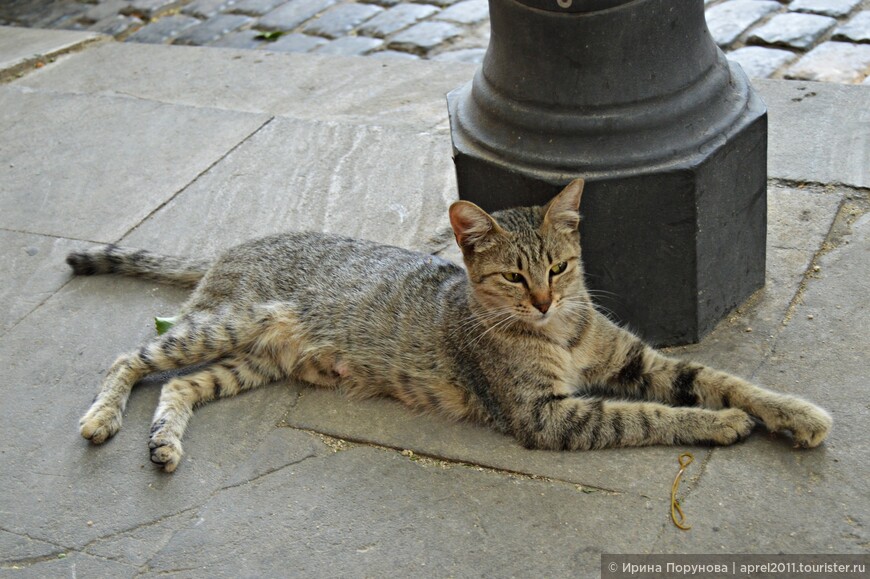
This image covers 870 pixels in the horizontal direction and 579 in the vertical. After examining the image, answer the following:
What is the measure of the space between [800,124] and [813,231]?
1.13 m

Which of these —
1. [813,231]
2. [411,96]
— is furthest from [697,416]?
[411,96]

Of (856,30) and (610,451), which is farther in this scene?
(856,30)

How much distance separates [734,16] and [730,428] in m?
4.33

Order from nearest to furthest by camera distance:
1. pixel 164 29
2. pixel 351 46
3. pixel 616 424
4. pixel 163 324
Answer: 1. pixel 616 424
2. pixel 163 324
3. pixel 351 46
4. pixel 164 29

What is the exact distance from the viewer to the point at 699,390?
387 centimetres

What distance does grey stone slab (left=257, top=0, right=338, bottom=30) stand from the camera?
26.9ft

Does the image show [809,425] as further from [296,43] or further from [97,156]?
[296,43]

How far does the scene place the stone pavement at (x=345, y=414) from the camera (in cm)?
337

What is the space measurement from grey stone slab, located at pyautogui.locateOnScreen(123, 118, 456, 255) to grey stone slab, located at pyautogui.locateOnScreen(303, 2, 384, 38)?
174cm

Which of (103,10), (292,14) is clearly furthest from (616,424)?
(103,10)

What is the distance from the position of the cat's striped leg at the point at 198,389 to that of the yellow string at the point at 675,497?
6.08 ft

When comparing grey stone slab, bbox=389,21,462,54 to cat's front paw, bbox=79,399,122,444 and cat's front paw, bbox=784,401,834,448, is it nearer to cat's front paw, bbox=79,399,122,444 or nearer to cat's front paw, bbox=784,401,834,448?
cat's front paw, bbox=79,399,122,444

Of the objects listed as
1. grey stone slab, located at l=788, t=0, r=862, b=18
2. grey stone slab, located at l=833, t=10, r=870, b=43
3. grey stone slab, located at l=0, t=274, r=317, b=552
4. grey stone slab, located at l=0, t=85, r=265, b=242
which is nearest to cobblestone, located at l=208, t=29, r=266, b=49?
grey stone slab, located at l=0, t=85, r=265, b=242

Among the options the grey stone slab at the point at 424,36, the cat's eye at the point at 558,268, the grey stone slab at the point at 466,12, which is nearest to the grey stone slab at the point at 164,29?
the grey stone slab at the point at 424,36
